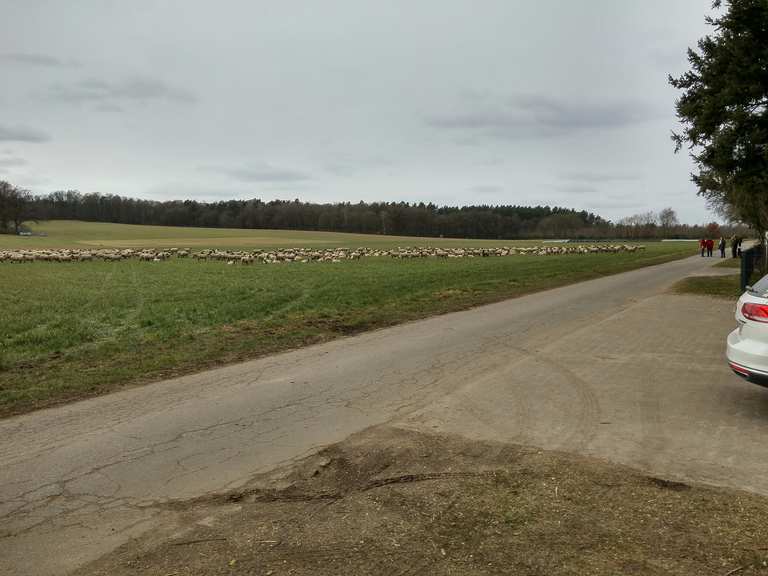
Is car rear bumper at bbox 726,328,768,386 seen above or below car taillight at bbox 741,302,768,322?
below

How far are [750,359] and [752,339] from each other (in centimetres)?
22

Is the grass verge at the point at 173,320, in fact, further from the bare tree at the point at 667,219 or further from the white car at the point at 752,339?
the bare tree at the point at 667,219

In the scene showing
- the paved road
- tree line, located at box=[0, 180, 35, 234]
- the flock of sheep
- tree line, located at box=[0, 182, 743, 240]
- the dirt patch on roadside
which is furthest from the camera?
tree line, located at box=[0, 182, 743, 240]

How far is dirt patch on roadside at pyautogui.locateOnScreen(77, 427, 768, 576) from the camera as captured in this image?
353cm

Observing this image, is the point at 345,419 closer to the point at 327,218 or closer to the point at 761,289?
the point at 761,289

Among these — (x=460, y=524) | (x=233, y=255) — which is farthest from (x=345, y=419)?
(x=233, y=255)

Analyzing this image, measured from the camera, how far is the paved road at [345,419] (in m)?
4.46

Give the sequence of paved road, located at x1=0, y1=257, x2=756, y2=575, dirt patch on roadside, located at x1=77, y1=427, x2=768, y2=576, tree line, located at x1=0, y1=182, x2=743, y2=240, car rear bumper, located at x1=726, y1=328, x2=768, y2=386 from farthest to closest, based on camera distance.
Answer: tree line, located at x1=0, y1=182, x2=743, y2=240 < car rear bumper, located at x1=726, y1=328, x2=768, y2=386 < paved road, located at x1=0, y1=257, x2=756, y2=575 < dirt patch on roadside, located at x1=77, y1=427, x2=768, y2=576

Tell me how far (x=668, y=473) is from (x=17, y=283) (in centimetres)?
2810

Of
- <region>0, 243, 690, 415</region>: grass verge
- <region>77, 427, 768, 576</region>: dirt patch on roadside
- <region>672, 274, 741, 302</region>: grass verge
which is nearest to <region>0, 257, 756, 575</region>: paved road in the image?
<region>77, 427, 768, 576</region>: dirt patch on roadside

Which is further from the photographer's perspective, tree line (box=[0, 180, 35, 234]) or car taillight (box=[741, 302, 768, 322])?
tree line (box=[0, 180, 35, 234])

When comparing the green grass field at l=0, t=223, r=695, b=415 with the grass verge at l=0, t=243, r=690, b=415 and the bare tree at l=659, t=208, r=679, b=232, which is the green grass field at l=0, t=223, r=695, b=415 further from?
the bare tree at l=659, t=208, r=679, b=232

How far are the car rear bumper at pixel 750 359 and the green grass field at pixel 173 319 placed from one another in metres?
6.66

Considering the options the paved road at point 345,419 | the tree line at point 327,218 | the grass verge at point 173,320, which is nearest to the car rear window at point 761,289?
the paved road at point 345,419
